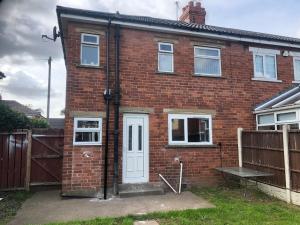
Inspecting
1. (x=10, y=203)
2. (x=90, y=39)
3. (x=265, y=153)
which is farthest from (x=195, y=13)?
(x=10, y=203)

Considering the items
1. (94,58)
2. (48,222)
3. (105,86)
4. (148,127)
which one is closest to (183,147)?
(148,127)

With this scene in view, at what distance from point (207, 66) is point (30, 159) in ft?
25.5

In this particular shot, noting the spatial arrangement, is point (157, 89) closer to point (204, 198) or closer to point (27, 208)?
point (204, 198)

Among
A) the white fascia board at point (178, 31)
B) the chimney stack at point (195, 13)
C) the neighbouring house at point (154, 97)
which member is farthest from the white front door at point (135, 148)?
the chimney stack at point (195, 13)

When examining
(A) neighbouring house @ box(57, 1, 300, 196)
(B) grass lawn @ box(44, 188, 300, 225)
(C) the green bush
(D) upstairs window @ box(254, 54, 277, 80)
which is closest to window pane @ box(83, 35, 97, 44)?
(A) neighbouring house @ box(57, 1, 300, 196)

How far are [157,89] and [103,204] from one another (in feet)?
15.1

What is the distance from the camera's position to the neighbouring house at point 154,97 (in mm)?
9375

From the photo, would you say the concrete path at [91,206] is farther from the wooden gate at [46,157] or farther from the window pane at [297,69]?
the window pane at [297,69]

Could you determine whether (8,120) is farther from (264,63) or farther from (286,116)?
(264,63)

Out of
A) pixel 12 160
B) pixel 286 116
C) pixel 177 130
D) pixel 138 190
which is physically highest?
pixel 286 116

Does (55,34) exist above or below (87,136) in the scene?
above

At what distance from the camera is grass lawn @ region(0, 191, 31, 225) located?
23.0ft

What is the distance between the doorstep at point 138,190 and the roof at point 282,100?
17.5ft

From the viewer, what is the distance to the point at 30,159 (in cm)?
991
